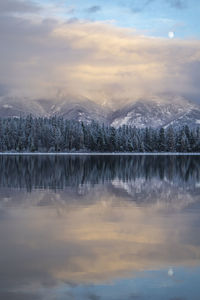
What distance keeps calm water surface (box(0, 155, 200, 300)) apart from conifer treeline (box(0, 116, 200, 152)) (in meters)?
132

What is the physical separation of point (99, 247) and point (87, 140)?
148560 mm

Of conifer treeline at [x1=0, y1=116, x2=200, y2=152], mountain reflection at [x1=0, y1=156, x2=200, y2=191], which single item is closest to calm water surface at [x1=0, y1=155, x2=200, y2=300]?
mountain reflection at [x1=0, y1=156, x2=200, y2=191]

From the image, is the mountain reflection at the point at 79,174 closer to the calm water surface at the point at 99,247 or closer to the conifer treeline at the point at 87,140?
the calm water surface at the point at 99,247

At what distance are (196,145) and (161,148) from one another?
12.3 metres

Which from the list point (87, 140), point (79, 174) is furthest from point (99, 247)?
point (87, 140)

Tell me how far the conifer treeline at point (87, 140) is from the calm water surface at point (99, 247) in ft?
434

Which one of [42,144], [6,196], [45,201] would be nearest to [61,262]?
[45,201]

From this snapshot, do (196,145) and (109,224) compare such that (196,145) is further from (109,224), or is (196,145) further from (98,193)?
(109,224)

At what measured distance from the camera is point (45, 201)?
26781 mm

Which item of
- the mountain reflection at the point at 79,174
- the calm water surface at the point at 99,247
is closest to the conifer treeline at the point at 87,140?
the mountain reflection at the point at 79,174

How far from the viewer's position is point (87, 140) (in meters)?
164

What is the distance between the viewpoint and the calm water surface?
1146 centimetres

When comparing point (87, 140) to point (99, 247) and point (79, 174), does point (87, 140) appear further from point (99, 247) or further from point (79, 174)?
point (99, 247)

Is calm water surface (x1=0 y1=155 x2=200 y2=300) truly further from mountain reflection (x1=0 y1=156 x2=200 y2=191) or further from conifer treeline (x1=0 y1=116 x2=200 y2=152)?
conifer treeline (x1=0 y1=116 x2=200 y2=152)
